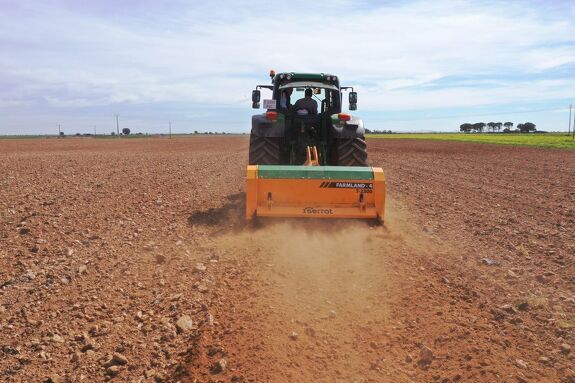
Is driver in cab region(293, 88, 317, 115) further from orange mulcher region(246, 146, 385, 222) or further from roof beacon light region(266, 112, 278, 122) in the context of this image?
orange mulcher region(246, 146, 385, 222)

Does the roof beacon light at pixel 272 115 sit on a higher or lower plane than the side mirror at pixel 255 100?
lower

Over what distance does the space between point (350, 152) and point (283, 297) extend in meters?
A: 3.90

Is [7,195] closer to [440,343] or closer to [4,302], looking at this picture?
[4,302]

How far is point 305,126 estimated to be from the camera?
801cm

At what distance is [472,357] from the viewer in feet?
10.4

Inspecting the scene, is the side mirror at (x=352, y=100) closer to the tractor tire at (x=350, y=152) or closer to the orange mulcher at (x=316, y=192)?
the tractor tire at (x=350, y=152)

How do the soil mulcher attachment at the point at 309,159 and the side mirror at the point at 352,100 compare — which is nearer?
the soil mulcher attachment at the point at 309,159

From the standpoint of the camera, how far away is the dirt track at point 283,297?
3115 mm

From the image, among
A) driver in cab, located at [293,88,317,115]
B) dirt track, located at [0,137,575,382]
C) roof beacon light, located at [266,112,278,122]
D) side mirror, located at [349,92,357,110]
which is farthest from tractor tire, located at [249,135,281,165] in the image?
side mirror, located at [349,92,357,110]

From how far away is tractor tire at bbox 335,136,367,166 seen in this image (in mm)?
7566

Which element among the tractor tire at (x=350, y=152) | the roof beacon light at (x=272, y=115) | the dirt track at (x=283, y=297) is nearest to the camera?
the dirt track at (x=283, y=297)

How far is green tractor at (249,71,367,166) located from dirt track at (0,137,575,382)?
3.68ft

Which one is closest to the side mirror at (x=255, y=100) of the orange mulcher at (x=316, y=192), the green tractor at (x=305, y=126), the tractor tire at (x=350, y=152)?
the green tractor at (x=305, y=126)

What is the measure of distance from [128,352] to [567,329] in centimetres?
295
